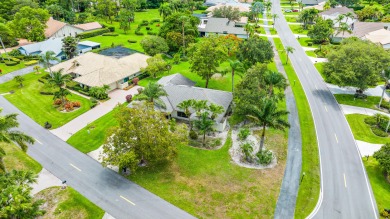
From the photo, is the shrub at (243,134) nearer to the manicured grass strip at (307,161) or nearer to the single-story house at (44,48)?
the manicured grass strip at (307,161)

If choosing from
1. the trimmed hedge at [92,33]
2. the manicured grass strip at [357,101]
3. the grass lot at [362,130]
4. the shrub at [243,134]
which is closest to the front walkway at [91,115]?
the shrub at [243,134]

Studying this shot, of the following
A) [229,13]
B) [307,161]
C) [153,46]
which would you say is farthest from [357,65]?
[229,13]

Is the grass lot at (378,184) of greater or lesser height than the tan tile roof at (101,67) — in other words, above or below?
below

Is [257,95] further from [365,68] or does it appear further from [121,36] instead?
[121,36]

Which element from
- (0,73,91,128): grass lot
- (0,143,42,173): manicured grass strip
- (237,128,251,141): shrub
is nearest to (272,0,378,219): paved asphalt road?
(237,128,251,141): shrub

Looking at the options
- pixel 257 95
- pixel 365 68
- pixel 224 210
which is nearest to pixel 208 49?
pixel 257 95

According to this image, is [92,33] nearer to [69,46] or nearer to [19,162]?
[69,46]

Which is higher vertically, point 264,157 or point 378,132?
point 378,132
